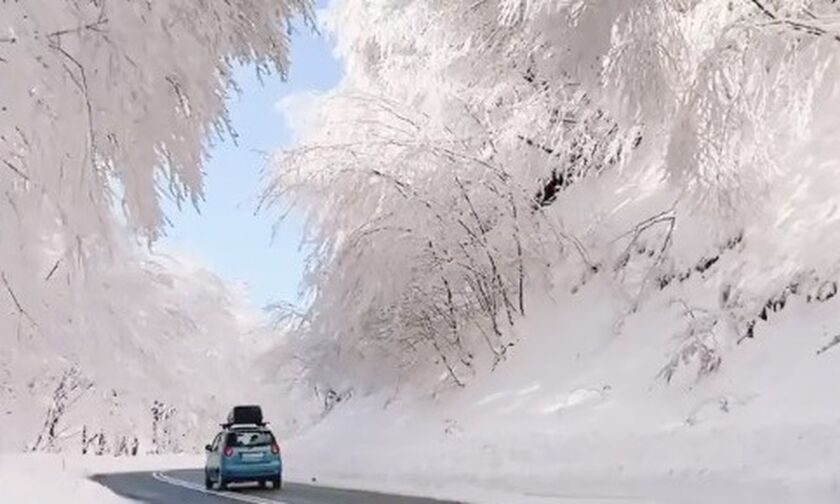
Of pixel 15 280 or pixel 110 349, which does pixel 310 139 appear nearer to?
pixel 110 349

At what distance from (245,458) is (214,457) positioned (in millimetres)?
1283

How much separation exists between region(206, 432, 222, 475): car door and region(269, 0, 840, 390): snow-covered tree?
387cm

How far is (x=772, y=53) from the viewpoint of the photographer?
13.4 m

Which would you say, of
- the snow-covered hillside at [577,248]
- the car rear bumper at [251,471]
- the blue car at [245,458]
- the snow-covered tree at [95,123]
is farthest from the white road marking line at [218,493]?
the snow-covered tree at [95,123]

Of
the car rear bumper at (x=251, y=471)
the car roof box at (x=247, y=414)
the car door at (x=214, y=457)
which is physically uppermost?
the car roof box at (x=247, y=414)

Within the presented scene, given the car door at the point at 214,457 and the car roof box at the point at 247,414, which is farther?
the car roof box at the point at 247,414

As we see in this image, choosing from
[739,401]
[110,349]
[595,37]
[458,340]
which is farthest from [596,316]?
[110,349]

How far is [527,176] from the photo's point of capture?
24.5 m

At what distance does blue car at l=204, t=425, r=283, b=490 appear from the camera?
2270cm

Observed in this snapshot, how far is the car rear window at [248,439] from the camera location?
76.7ft

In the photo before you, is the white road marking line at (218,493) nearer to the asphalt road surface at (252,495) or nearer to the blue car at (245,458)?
the asphalt road surface at (252,495)

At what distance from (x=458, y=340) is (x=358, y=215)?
394 cm

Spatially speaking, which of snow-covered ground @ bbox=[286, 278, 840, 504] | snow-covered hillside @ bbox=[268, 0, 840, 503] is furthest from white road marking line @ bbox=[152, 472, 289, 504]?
snow-covered hillside @ bbox=[268, 0, 840, 503]

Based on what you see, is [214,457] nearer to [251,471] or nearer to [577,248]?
[251,471]
